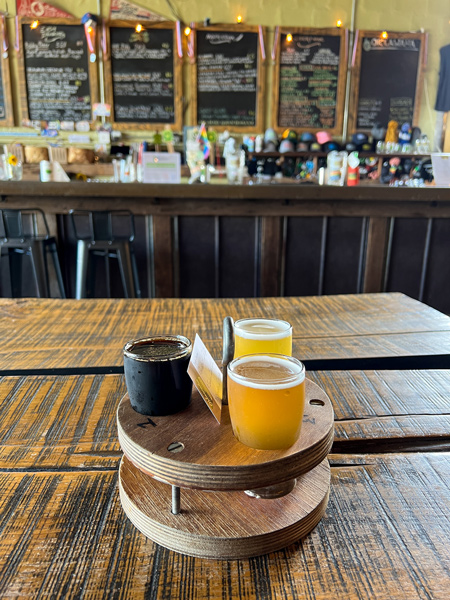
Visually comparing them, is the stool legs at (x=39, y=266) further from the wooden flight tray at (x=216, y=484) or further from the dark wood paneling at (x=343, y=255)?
the wooden flight tray at (x=216, y=484)

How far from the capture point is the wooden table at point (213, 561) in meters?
0.48

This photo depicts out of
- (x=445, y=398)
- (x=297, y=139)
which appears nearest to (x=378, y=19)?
(x=297, y=139)

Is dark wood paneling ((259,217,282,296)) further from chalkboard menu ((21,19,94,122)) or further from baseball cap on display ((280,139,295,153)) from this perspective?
chalkboard menu ((21,19,94,122))

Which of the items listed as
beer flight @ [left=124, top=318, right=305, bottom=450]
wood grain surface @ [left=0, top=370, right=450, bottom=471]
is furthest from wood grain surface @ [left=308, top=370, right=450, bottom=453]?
beer flight @ [left=124, top=318, right=305, bottom=450]

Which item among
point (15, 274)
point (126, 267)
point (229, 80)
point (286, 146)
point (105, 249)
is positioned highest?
point (229, 80)

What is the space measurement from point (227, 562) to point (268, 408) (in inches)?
7.0

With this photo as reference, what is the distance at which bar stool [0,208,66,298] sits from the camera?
2.80m

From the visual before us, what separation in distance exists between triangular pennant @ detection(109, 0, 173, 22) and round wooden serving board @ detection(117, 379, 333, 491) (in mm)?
5770

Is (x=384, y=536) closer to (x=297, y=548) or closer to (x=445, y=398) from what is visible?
(x=297, y=548)

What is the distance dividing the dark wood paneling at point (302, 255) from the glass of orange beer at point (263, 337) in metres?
2.47

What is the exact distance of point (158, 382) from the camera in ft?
1.94

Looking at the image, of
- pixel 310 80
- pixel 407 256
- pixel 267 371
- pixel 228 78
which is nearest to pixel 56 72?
pixel 228 78

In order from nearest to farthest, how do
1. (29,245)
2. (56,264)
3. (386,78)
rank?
(29,245), (56,264), (386,78)

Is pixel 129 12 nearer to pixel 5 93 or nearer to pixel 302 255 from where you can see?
pixel 5 93
